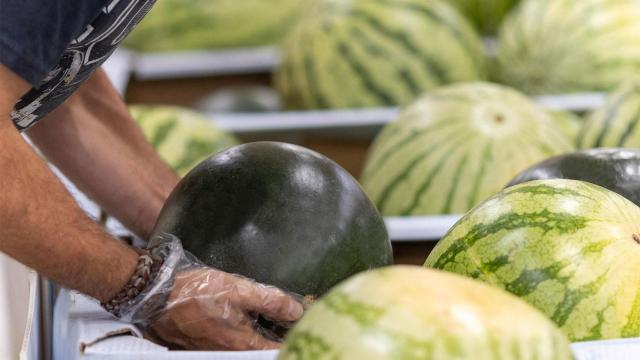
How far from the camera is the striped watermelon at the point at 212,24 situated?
441 centimetres

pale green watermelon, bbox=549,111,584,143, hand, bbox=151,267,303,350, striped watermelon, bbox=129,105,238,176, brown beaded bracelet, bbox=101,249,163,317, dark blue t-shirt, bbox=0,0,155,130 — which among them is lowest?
pale green watermelon, bbox=549,111,584,143

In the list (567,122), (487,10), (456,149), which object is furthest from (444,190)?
(487,10)

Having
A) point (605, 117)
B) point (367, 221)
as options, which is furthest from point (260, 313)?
point (605, 117)

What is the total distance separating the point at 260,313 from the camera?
68.5 inches

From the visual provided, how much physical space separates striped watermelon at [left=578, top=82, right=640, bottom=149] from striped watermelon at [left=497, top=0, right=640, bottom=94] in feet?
1.78

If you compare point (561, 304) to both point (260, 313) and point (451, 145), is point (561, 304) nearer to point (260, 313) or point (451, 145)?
point (260, 313)

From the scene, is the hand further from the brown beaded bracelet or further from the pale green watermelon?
the pale green watermelon

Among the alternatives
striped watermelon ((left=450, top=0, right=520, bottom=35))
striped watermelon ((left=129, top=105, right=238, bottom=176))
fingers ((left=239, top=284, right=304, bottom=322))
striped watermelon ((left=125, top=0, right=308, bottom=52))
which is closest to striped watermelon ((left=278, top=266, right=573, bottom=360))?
fingers ((left=239, top=284, right=304, bottom=322))

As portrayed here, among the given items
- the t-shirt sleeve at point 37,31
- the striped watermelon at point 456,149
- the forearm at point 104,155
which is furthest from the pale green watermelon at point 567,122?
the t-shirt sleeve at point 37,31

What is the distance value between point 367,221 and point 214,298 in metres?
0.30

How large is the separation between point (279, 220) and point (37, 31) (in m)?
0.49

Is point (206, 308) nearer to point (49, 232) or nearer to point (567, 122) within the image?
point (49, 232)

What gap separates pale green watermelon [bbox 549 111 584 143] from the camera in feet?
10.4

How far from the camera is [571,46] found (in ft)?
11.4
